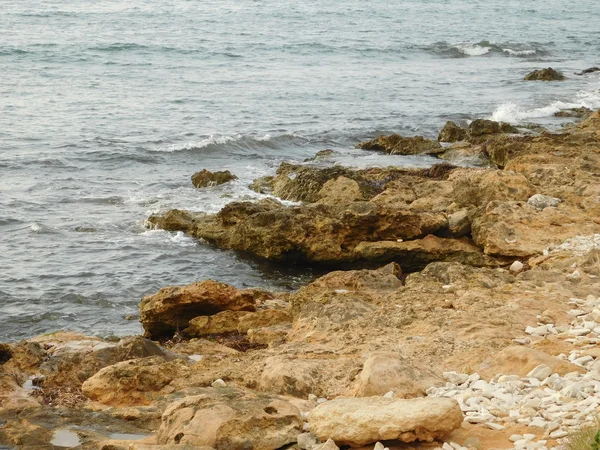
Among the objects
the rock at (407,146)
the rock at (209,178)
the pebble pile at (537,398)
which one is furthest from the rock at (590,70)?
the pebble pile at (537,398)

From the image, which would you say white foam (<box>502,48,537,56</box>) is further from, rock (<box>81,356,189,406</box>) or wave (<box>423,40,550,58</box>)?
rock (<box>81,356,189,406</box>)

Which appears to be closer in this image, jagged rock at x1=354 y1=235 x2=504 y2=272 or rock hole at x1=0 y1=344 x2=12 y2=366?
rock hole at x1=0 y1=344 x2=12 y2=366

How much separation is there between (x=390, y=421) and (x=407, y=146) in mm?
18165

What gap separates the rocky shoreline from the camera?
6711 millimetres

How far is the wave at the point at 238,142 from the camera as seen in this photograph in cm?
2558

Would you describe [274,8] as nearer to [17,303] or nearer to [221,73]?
[221,73]

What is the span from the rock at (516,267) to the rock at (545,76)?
27361 mm

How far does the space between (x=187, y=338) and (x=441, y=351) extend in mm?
4384

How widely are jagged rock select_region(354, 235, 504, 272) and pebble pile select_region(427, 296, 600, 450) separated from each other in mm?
5887

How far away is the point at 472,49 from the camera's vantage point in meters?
50.7

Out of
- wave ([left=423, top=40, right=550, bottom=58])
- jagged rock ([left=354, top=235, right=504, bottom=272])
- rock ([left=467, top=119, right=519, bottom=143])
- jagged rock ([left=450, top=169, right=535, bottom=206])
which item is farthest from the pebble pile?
wave ([left=423, top=40, right=550, bottom=58])

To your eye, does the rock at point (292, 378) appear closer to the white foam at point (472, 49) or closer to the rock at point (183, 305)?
the rock at point (183, 305)

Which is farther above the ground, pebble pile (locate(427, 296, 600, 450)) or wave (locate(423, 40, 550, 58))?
pebble pile (locate(427, 296, 600, 450))

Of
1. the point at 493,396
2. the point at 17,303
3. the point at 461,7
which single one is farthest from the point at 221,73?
the point at 461,7
